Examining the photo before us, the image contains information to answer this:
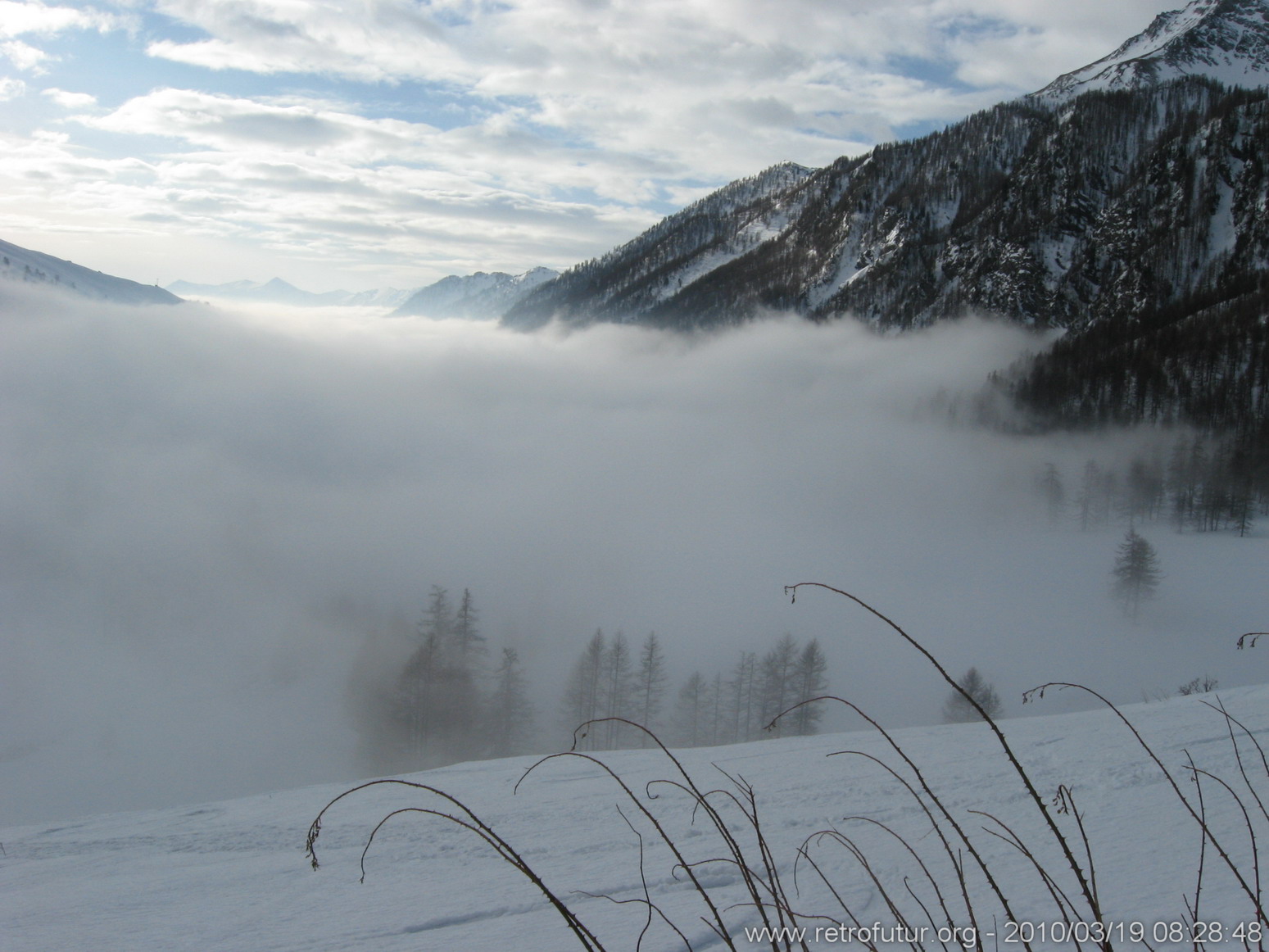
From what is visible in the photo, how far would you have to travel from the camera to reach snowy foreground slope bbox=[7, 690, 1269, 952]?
418 cm

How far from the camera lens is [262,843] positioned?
643 centimetres

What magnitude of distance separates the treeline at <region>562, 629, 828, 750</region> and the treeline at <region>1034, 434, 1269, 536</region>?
41196mm

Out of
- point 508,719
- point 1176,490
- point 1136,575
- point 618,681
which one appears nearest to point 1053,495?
point 1176,490

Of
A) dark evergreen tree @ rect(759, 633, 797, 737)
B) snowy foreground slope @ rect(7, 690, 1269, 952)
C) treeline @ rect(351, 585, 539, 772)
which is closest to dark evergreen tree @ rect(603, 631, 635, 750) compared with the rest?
treeline @ rect(351, 585, 539, 772)

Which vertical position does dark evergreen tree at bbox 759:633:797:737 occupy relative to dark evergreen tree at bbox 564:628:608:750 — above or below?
above

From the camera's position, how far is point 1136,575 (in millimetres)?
42969

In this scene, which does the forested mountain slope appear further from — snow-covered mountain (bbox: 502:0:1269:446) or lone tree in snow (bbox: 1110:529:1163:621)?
lone tree in snow (bbox: 1110:529:1163:621)

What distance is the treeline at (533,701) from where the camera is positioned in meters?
33.3

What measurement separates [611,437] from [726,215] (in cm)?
7421

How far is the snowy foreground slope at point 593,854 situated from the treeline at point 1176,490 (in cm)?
6497

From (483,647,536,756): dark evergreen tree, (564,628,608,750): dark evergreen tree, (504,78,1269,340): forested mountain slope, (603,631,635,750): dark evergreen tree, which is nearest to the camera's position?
(483,647,536,756): dark evergreen tree

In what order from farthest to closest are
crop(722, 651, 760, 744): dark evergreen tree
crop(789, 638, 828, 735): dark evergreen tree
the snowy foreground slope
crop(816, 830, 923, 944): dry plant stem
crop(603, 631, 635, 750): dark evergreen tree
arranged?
crop(603, 631, 635, 750): dark evergreen tree
crop(722, 651, 760, 744): dark evergreen tree
crop(789, 638, 828, 735): dark evergreen tree
the snowy foreground slope
crop(816, 830, 923, 944): dry plant stem

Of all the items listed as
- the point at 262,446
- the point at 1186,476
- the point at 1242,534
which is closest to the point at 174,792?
the point at 1242,534

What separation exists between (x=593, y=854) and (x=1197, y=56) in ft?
698
